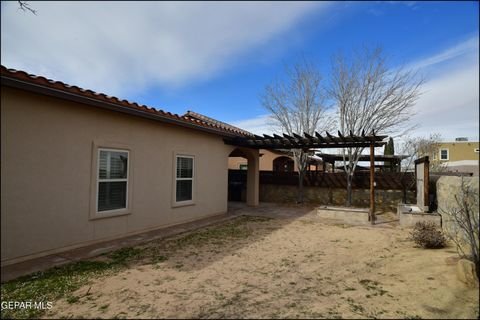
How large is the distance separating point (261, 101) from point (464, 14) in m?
12.5

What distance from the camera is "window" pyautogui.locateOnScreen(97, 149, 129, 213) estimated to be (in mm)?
6051

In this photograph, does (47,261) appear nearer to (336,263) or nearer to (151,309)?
(151,309)

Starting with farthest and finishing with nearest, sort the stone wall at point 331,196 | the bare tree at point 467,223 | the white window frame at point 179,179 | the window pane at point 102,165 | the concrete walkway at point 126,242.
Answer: the stone wall at point 331,196
the white window frame at point 179,179
the window pane at point 102,165
the concrete walkway at point 126,242
the bare tree at point 467,223

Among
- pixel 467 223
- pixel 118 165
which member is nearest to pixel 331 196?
pixel 467 223

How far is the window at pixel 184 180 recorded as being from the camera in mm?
8375

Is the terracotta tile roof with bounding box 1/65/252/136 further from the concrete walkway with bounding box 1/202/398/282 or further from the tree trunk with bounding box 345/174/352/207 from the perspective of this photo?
the tree trunk with bounding box 345/174/352/207

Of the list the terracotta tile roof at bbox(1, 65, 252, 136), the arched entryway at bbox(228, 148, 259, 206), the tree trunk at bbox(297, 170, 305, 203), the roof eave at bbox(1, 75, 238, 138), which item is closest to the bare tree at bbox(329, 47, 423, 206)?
the tree trunk at bbox(297, 170, 305, 203)

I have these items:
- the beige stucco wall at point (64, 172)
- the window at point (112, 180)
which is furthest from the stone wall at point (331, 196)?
the window at point (112, 180)

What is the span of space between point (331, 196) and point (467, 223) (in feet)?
32.4

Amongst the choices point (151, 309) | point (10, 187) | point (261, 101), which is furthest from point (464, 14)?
point (261, 101)

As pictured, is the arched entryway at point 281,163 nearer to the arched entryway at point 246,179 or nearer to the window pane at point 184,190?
the arched entryway at point 246,179

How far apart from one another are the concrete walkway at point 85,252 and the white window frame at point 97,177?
0.68 meters

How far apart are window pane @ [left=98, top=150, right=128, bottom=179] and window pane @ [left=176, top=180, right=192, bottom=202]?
2149mm

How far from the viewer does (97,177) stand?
589cm
